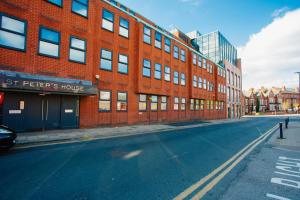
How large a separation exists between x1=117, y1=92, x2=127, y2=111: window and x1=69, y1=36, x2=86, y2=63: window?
490 cm

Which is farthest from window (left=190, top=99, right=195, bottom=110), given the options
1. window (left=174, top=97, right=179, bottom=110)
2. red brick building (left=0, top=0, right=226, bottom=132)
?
red brick building (left=0, top=0, right=226, bottom=132)

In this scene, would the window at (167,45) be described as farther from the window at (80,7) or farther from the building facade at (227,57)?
the building facade at (227,57)

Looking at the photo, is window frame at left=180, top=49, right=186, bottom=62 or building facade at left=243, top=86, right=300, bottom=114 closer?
window frame at left=180, top=49, right=186, bottom=62

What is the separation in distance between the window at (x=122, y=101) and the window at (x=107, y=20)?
6390 millimetres

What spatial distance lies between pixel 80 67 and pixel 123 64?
4.98 m

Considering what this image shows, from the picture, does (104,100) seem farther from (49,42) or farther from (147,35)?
(147,35)

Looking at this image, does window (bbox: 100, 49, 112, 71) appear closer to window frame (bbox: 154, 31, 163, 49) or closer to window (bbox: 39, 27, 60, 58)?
window (bbox: 39, 27, 60, 58)

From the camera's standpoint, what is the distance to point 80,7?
13695mm

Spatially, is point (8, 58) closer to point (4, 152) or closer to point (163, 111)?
point (4, 152)

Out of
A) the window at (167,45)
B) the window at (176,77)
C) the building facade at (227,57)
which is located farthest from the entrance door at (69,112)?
the building facade at (227,57)

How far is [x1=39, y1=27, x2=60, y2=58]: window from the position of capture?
37.7 ft

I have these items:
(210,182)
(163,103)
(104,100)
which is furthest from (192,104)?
(210,182)

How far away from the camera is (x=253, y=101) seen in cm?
8919

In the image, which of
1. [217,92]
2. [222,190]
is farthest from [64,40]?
[217,92]
